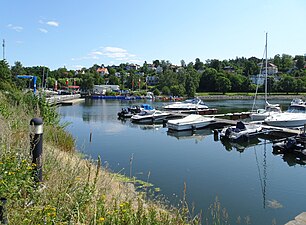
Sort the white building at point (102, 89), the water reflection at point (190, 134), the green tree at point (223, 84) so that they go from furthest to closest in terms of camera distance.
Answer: the green tree at point (223, 84), the white building at point (102, 89), the water reflection at point (190, 134)

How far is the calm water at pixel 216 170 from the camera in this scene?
895 centimetres

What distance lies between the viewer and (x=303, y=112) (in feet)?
83.9

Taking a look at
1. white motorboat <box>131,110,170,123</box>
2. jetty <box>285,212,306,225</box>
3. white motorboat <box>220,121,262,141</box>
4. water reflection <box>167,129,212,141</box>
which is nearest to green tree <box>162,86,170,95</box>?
white motorboat <box>131,110,170,123</box>

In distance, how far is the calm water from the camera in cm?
895

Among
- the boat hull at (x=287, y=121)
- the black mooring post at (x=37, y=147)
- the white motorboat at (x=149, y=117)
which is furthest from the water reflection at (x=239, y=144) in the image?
the black mooring post at (x=37, y=147)

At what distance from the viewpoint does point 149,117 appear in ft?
98.2

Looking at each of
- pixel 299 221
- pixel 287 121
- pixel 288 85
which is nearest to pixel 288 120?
pixel 287 121

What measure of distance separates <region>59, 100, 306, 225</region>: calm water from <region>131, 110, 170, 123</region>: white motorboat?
25.1 ft

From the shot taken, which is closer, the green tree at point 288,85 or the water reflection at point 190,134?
the water reflection at point 190,134

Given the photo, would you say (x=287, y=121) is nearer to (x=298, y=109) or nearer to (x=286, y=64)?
(x=298, y=109)

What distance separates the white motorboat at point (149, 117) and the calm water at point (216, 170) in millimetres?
7649

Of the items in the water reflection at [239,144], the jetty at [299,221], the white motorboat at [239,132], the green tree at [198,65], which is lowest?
the water reflection at [239,144]

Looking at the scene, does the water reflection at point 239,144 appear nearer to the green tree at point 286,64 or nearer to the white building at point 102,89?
the white building at point 102,89

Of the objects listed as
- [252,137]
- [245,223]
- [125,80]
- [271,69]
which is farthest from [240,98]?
[245,223]
